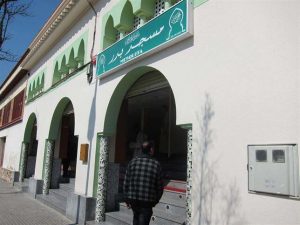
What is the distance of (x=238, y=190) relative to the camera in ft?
13.6

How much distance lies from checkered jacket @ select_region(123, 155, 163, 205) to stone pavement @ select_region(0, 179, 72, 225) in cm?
423

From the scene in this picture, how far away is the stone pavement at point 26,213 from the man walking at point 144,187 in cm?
416

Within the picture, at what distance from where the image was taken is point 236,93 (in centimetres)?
435

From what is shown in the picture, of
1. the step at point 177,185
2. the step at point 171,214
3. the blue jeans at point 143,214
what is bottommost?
the step at point 171,214

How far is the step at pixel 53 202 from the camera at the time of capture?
9620 millimetres

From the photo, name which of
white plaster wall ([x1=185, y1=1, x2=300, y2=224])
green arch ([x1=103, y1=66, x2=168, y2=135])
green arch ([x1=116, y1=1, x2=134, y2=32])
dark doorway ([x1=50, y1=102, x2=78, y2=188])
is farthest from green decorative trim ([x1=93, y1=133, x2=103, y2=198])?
dark doorway ([x1=50, y1=102, x2=78, y2=188])

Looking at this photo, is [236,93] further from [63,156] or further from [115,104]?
[63,156]

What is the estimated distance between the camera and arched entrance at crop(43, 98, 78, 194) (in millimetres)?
11984

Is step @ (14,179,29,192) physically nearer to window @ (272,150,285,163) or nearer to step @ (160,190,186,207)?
step @ (160,190,186,207)

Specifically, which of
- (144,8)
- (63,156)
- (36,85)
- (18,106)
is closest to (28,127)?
(36,85)

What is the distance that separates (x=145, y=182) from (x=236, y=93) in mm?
1737

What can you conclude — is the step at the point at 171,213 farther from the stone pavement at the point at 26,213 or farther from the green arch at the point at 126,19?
the green arch at the point at 126,19

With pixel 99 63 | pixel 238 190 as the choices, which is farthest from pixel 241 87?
pixel 99 63

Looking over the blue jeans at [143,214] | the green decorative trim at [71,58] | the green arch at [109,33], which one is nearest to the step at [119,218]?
the blue jeans at [143,214]
